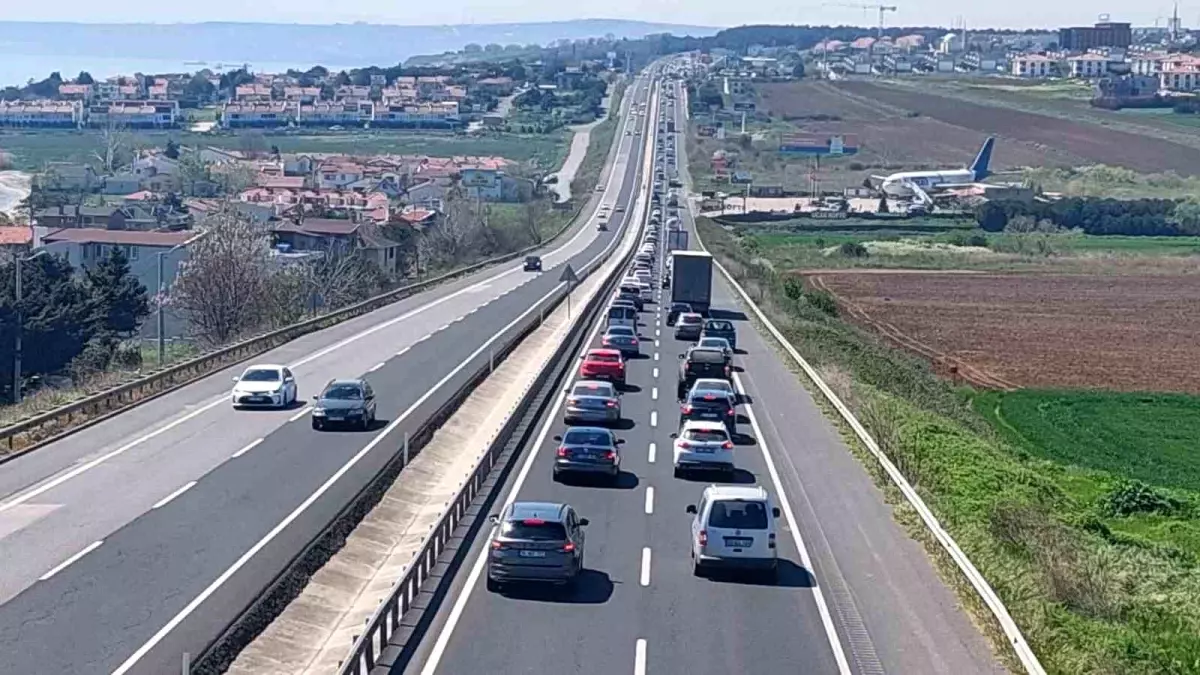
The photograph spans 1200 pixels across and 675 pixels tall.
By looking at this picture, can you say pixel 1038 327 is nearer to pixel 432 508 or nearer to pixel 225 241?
pixel 225 241

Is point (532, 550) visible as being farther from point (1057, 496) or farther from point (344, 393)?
point (344, 393)

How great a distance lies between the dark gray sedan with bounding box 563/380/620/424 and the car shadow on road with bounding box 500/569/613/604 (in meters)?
14.8

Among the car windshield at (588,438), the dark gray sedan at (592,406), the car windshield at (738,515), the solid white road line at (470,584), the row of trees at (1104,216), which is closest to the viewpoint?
the solid white road line at (470,584)

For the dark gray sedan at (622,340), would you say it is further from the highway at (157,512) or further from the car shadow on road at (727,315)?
the car shadow on road at (727,315)

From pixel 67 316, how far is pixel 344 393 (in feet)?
83.0

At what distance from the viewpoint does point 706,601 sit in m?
22.6

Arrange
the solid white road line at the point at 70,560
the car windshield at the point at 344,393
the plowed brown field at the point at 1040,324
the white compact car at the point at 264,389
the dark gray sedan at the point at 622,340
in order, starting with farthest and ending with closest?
the plowed brown field at the point at 1040,324 → the dark gray sedan at the point at 622,340 → the white compact car at the point at 264,389 → the car windshield at the point at 344,393 → the solid white road line at the point at 70,560

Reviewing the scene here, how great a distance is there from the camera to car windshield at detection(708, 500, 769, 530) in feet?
77.6

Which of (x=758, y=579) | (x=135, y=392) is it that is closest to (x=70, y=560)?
(x=758, y=579)

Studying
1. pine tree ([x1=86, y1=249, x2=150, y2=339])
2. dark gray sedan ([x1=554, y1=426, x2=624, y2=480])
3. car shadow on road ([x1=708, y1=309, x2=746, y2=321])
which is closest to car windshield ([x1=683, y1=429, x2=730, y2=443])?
dark gray sedan ([x1=554, y1=426, x2=624, y2=480])

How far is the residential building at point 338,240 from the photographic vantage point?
97.5m

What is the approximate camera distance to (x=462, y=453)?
36500 millimetres

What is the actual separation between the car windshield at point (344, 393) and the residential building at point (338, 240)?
5705cm

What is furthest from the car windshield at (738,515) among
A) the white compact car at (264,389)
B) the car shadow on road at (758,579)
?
the white compact car at (264,389)
